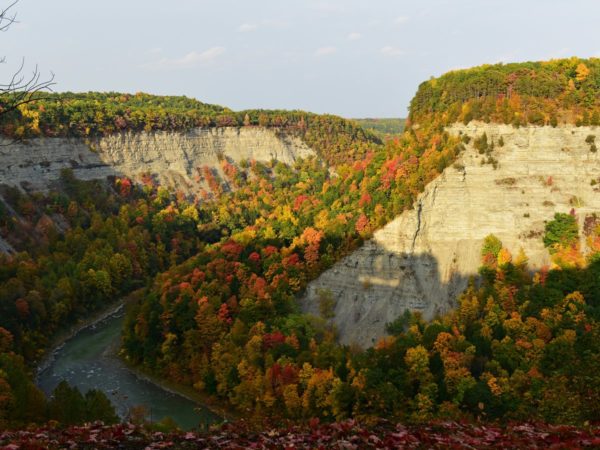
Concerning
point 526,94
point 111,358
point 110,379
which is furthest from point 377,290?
point 111,358

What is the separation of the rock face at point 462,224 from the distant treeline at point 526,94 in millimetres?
1229

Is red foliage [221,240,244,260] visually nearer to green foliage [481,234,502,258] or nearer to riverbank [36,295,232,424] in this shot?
riverbank [36,295,232,424]

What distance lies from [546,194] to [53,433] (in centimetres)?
4145

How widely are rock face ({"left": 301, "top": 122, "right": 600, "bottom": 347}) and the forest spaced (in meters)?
1.10

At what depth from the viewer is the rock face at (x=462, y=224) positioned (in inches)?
1801

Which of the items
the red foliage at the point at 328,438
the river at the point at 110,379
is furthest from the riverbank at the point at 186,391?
the red foliage at the point at 328,438

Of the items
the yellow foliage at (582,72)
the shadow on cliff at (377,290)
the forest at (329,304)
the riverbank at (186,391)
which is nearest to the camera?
the forest at (329,304)

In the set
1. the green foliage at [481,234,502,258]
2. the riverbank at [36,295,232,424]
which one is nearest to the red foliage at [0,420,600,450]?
the riverbank at [36,295,232,424]

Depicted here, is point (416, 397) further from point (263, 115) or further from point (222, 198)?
point (263, 115)

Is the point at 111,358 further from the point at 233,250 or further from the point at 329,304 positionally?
the point at 329,304

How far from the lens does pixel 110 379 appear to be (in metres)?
51.2

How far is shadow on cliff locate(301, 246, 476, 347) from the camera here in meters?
45.5

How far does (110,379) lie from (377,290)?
81.3ft

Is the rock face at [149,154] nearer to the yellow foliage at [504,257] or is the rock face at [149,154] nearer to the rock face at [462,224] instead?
the rock face at [462,224]
